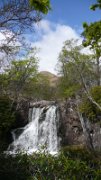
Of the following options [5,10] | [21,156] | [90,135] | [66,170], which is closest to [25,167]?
[21,156]

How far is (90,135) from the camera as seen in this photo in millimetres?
28734

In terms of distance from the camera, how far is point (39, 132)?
30.2 m

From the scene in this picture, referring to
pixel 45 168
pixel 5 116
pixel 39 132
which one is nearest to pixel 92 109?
pixel 39 132

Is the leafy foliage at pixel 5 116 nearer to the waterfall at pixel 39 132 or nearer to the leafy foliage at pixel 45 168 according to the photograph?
the waterfall at pixel 39 132

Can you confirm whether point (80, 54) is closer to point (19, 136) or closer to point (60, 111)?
point (60, 111)

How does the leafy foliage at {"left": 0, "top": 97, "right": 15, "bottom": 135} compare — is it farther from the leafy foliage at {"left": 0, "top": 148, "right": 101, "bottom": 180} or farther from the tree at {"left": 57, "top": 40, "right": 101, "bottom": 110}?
the leafy foliage at {"left": 0, "top": 148, "right": 101, "bottom": 180}

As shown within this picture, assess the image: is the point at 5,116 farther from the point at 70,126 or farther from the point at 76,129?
the point at 76,129

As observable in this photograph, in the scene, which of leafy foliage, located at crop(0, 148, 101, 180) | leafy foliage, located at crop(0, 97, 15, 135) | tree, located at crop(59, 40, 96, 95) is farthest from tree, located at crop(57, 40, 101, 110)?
leafy foliage, located at crop(0, 148, 101, 180)

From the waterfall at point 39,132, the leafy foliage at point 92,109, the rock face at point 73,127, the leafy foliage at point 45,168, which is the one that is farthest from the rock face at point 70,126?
the leafy foliage at point 45,168

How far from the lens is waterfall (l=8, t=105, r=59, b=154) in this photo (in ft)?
95.8

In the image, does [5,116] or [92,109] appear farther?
[5,116]

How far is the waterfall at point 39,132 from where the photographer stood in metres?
29.2

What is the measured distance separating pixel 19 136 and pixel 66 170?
24.8 metres

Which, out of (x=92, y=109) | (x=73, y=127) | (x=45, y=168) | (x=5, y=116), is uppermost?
(x=92, y=109)
